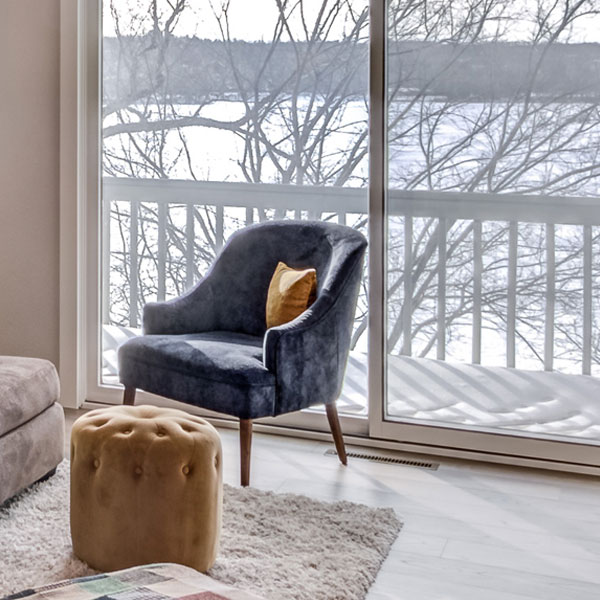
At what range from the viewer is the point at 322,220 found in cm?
383

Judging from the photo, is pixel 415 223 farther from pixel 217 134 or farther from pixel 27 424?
pixel 27 424

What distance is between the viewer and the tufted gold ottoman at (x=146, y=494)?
2342 mm

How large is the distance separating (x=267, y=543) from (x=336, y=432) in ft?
2.68

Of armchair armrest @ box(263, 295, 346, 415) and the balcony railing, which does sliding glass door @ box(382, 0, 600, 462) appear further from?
armchair armrest @ box(263, 295, 346, 415)

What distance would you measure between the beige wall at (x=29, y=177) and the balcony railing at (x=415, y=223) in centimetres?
25

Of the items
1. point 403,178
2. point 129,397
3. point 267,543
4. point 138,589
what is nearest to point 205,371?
point 129,397

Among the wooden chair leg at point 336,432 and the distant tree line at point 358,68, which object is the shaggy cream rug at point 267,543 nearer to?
the wooden chair leg at point 336,432

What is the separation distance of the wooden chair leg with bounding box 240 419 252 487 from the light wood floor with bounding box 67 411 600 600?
0.11 metres

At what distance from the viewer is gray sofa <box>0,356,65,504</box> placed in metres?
2.77

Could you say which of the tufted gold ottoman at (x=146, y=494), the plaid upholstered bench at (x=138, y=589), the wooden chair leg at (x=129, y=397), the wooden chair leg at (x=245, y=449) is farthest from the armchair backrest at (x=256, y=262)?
the plaid upholstered bench at (x=138, y=589)

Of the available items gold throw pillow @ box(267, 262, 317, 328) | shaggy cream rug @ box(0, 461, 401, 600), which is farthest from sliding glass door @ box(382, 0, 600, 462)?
shaggy cream rug @ box(0, 461, 401, 600)

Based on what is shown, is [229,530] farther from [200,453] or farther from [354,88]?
[354,88]

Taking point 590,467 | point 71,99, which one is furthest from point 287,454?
point 71,99

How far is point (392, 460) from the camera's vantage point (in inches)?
136
